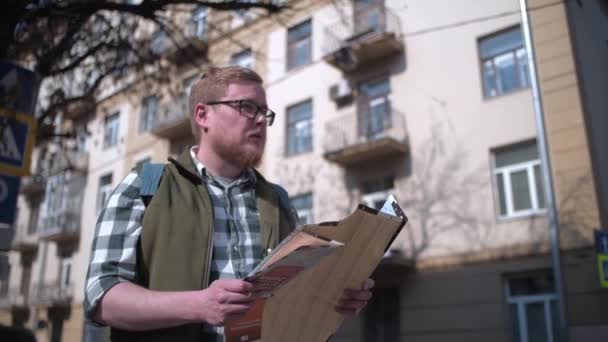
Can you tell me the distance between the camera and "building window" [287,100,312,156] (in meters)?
6.75

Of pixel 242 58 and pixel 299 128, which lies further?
pixel 299 128

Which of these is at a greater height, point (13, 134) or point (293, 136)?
point (293, 136)

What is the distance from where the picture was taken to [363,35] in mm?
5660

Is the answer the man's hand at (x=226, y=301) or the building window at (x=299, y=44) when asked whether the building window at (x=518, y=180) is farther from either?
the man's hand at (x=226, y=301)

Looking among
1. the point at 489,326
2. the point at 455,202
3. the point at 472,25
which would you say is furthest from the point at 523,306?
the point at 472,25

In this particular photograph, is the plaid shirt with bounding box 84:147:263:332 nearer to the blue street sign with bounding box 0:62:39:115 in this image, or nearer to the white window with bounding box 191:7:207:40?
the blue street sign with bounding box 0:62:39:115

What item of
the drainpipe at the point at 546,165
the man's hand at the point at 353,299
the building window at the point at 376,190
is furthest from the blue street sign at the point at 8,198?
the building window at the point at 376,190

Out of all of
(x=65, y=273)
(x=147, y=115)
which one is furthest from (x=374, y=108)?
(x=65, y=273)

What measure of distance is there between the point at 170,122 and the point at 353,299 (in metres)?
5.87

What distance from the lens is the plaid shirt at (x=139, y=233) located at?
122 centimetres

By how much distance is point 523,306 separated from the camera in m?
2.89

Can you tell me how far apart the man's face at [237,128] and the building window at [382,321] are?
1.51 meters

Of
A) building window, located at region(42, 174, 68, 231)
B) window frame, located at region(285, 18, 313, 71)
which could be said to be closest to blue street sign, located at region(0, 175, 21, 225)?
window frame, located at region(285, 18, 313, 71)

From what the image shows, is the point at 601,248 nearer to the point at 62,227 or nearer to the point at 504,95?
the point at 504,95
